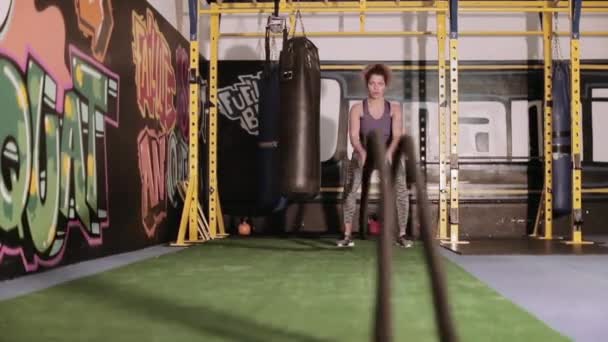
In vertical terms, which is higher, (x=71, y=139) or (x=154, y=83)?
(x=154, y=83)

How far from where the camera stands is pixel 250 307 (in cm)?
236

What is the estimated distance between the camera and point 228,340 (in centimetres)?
182

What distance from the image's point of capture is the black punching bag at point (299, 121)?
4.54m

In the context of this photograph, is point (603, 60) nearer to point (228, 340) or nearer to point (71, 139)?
point (71, 139)

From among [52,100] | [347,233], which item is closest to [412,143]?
[52,100]

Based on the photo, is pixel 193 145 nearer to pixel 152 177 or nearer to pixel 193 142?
pixel 193 142

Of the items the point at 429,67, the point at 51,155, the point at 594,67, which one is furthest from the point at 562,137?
the point at 51,155

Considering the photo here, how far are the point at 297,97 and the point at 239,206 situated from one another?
98.0 inches

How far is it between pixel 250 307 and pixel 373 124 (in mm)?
2729

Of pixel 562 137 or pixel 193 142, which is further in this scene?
pixel 562 137

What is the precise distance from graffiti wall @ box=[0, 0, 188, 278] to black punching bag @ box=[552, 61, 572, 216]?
4.00 meters

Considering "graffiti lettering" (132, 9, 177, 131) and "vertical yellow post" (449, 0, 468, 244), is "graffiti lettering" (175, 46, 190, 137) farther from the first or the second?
"vertical yellow post" (449, 0, 468, 244)

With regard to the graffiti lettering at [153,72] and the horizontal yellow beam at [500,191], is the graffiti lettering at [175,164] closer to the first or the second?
the graffiti lettering at [153,72]

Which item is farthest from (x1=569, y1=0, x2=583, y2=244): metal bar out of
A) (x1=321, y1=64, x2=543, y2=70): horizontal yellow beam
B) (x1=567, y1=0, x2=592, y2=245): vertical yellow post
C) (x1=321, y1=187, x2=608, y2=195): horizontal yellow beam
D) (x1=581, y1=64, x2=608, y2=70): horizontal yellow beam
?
(x1=581, y1=64, x2=608, y2=70): horizontal yellow beam
